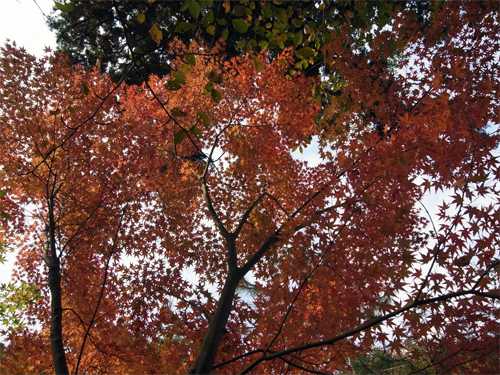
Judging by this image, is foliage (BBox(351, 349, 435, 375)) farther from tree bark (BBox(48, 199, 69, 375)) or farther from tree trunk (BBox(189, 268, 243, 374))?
tree bark (BBox(48, 199, 69, 375))

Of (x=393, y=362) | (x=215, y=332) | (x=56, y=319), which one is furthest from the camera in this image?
(x=393, y=362)

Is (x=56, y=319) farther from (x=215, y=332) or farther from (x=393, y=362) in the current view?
(x=393, y=362)

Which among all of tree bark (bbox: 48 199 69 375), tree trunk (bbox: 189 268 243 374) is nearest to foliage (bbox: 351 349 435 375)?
tree trunk (bbox: 189 268 243 374)

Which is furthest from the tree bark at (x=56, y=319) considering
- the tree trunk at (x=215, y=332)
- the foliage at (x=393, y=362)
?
the foliage at (x=393, y=362)

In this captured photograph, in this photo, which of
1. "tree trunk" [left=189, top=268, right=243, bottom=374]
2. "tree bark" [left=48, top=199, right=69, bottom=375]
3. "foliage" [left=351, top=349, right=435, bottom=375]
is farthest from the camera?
"tree bark" [left=48, top=199, right=69, bottom=375]

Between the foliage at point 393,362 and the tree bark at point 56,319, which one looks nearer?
the foliage at point 393,362

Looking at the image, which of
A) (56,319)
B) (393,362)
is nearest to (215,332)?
(56,319)

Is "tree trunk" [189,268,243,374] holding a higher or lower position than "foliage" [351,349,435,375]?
higher

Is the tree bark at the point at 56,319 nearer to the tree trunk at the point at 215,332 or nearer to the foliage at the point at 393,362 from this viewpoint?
the tree trunk at the point at 215,332

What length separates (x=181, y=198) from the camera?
792 centimetres

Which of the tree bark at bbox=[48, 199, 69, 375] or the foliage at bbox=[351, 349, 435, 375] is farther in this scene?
the tree bark at bbox=[48, 199, 69, 375]

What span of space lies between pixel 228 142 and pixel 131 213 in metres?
3.09

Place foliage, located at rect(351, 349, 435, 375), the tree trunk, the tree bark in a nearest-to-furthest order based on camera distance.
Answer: foliage, located at rect(351, 349, 435, 375) → the tree trunk → the tree bark

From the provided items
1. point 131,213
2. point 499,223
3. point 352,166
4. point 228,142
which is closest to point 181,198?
point 131,213
